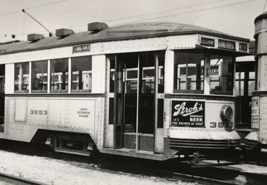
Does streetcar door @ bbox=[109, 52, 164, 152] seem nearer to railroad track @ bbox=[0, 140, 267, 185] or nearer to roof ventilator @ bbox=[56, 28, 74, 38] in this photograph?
railroad track @ bbox=[0, 140, 267, 185]

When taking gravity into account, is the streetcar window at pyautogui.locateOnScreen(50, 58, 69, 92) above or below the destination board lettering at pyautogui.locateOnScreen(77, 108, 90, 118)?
above

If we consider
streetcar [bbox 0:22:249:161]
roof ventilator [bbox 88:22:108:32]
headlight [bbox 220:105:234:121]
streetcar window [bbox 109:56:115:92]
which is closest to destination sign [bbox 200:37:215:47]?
streetcar [bbox 0:22:249:161]

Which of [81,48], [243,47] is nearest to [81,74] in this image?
[81,48]

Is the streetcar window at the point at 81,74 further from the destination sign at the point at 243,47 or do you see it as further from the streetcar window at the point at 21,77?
the destination sign at the point at 243,47

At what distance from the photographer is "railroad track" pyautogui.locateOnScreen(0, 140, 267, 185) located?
6.81 meters

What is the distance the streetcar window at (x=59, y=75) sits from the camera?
Answer: 8.24m

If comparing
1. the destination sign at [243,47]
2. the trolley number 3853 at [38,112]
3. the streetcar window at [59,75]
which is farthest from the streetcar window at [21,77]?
the destination sign at [243,47]

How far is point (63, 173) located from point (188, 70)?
3.16 m

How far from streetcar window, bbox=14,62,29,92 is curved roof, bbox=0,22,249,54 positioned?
42cm

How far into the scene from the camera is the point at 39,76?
883cm

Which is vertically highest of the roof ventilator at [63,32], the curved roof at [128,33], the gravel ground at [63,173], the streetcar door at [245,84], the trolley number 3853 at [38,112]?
the roof ventilator at [63,32]

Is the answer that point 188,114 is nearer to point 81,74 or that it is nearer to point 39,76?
point 81,74

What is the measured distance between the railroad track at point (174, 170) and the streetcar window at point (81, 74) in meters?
1.76

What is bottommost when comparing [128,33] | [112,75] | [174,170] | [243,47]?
[174,170]
